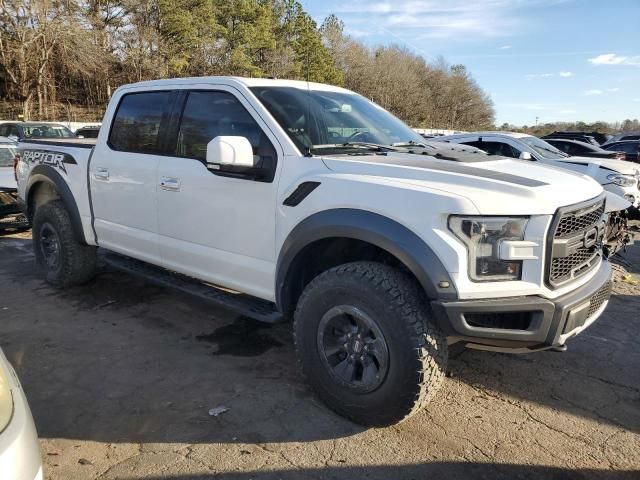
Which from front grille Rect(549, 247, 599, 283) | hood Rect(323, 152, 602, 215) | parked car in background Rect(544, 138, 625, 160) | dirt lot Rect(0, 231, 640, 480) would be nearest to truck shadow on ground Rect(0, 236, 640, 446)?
dirt lot Rect(0, 231, 640, 480)

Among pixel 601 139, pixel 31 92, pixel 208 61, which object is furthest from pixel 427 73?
pixel 31 92

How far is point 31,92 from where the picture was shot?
3272 cm

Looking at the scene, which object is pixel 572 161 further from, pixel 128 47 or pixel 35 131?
pixel 128 47

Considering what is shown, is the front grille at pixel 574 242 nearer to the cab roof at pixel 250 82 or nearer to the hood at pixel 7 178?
the cab roof at pixel 250 82

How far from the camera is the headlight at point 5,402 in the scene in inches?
70.5

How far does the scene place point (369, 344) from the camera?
2879 mm

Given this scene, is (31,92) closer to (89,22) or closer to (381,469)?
(89,22)

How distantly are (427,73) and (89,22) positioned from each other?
6203cm

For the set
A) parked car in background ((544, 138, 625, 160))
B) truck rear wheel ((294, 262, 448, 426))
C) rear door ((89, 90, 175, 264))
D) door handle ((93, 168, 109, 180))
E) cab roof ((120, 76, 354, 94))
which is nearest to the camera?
truck rear wheel ((294, 262, 448, 426))

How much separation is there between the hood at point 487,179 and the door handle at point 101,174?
7.99ft

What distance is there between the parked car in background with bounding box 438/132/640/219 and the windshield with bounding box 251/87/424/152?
222 inches

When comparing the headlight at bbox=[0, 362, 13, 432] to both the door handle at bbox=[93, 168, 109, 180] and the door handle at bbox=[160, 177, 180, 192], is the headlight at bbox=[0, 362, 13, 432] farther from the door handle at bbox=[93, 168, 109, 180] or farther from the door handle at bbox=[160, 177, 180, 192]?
the door handle at bbox=[93, 168, 109, 180]

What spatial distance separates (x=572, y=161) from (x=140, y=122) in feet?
27.6

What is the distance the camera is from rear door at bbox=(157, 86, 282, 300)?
11.1 feet
